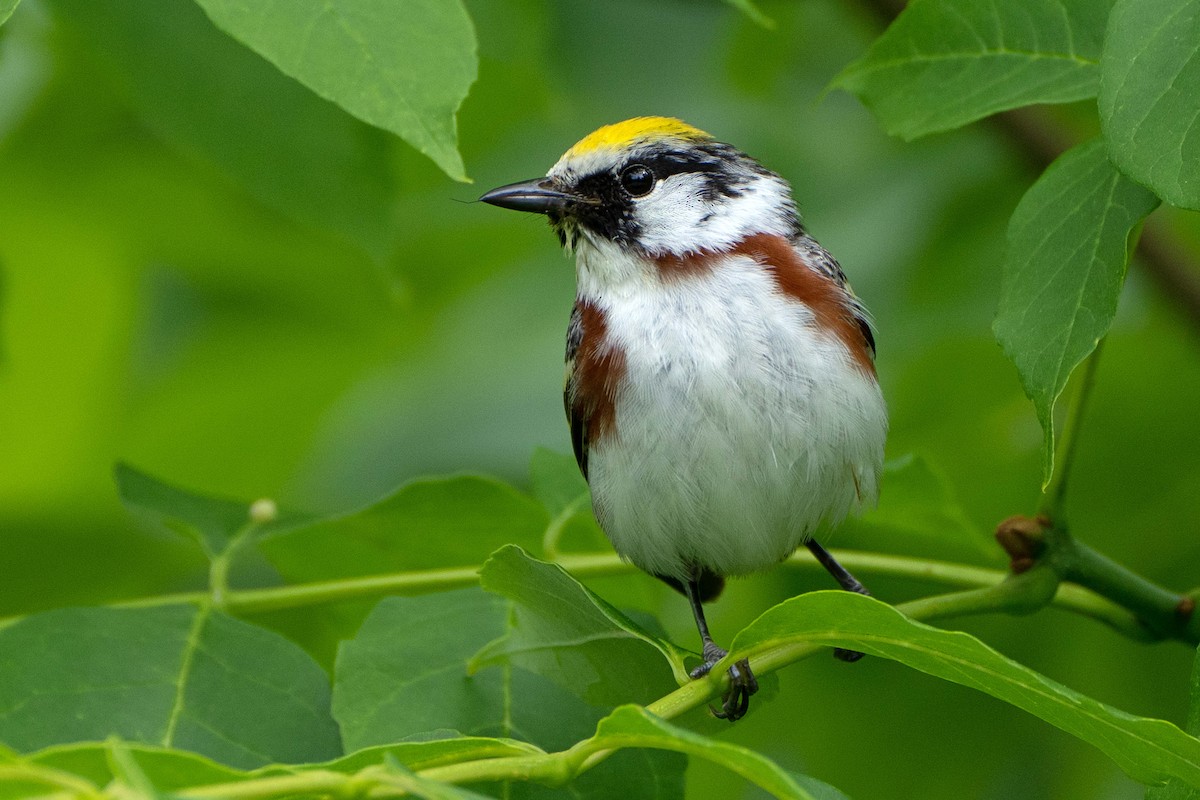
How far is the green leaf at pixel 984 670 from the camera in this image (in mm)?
1857

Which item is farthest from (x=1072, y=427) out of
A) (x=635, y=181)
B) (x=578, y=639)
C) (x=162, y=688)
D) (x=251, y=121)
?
Result: (x=251, y=121)

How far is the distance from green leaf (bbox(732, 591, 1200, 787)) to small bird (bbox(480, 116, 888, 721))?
2.67ft

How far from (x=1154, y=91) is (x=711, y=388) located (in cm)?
126

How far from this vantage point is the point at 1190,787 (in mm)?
1999

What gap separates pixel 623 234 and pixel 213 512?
1.30 meters

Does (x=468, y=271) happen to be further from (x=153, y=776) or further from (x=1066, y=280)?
(x=153, y=776)

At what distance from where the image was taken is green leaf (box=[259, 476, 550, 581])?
3201 mm

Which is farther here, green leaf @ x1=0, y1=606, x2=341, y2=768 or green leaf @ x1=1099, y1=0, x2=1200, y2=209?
green leaf @ x1=0, y1=606, x2=341, y2=768

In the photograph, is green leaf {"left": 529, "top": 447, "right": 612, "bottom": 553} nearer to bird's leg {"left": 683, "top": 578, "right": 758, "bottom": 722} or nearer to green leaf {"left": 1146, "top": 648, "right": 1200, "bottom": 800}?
bird's leg {"left": 683, "top": 578, "right": 758, "bottom": 722}

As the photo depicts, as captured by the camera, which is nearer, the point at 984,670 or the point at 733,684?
the point at 984,670

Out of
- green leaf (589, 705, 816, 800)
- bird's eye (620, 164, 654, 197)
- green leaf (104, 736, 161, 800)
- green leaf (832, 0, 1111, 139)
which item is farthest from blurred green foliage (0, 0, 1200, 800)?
green leaf (104, 736, 161, 800)

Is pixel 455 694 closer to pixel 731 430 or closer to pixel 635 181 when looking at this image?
pixel 731 430

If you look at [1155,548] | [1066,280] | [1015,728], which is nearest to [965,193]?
[1155,548]

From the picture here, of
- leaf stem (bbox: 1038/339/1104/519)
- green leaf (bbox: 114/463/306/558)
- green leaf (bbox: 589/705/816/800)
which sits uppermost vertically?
leaf stem (bbox: 1038/339/1104/519)
